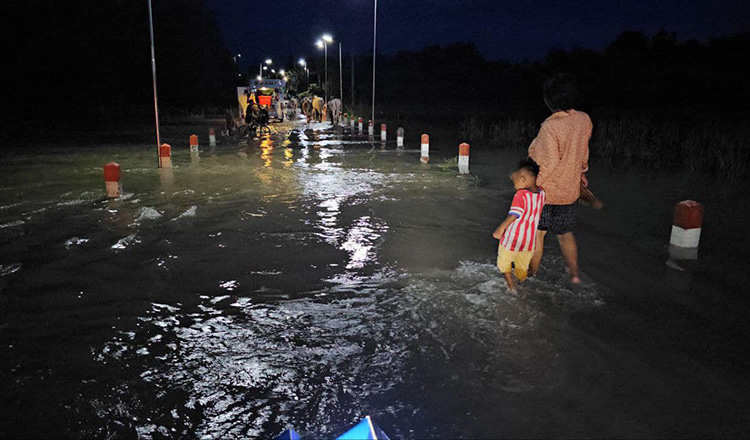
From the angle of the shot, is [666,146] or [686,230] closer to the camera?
[686,230]

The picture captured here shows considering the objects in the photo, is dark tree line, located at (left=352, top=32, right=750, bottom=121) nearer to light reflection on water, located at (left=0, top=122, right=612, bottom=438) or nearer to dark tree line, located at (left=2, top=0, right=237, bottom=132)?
light reflection on water, located at (left=0, top=122, right=612, bottom=438)

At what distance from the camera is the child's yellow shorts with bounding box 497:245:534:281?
Answer: 211 inches

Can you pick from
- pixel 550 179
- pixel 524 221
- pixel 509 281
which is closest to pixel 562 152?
pixel 550 179

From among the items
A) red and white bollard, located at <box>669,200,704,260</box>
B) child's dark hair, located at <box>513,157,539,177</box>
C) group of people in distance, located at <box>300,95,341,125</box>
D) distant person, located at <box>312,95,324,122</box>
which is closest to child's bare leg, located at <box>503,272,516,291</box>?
child's dark hair, located at <box>513,157,539,177</box>

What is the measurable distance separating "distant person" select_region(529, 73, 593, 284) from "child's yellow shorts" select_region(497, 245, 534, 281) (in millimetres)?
531

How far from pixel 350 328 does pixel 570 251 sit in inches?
97.6

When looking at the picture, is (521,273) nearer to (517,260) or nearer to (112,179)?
(517,260)

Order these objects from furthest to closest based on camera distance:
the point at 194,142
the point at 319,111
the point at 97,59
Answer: the point at 97,59 → the point at 319,111 → the point at 194,142

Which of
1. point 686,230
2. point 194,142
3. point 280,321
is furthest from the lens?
point 194,142

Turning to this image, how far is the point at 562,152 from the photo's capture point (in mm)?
5402

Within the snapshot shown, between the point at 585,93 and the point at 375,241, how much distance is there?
3810cm

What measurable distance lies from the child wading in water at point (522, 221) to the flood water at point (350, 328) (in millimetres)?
386

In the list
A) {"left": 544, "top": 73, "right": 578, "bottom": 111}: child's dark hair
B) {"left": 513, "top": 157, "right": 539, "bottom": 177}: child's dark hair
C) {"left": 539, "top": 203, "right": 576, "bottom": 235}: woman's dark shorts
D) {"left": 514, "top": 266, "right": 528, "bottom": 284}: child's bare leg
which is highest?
{"left": 544, "top": 73, "right": 578, "bottom": 111}: child's dark hair

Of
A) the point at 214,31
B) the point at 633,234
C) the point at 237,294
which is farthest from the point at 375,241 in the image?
the point at 214,31
